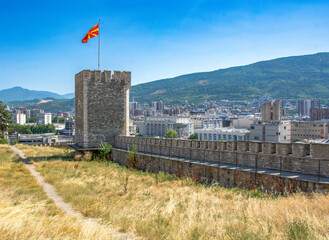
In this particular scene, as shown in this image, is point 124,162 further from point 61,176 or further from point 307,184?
point 307,184

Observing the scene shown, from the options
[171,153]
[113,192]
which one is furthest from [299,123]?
[113,192]

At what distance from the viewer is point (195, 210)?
7.36 meters

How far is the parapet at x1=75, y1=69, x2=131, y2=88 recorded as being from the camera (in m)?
19.4

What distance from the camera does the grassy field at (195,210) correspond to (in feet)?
17.4

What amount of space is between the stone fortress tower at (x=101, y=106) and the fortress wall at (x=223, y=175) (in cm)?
436

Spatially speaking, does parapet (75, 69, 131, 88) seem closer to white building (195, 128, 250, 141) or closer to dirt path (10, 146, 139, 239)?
→ dirt path (10, 146, 139, 239)

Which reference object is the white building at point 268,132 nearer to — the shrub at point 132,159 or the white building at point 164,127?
the white building at point 164,127

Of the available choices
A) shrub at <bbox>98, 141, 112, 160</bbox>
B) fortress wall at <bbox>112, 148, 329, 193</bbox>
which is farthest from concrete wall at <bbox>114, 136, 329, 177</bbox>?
shrub at <bbox>98, 141, 112, 160</bbox>

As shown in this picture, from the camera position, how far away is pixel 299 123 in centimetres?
→ 9912

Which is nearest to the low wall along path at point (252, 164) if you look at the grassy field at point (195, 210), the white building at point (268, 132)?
the grassy field at point (195, 210)

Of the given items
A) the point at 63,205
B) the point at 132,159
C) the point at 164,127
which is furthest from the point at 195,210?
the point at 164,127

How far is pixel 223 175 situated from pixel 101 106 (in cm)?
1133

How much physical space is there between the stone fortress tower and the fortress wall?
4.36 metres

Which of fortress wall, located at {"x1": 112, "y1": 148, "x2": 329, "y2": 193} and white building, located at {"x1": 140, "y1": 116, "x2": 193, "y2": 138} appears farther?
white building, located at {"x1": 140, "y1": 116, "x2": 193, "y2": 138}
